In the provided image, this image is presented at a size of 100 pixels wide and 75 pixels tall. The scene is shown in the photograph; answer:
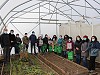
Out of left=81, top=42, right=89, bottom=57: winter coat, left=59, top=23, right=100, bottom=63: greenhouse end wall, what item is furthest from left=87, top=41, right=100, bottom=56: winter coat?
left=59, top=23, right=100, bottom=63: greenhouse end wall

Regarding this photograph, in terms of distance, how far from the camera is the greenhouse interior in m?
9.17

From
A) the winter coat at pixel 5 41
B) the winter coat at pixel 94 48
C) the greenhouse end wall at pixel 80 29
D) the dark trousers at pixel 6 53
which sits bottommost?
the dark trousers at pixel 6 53

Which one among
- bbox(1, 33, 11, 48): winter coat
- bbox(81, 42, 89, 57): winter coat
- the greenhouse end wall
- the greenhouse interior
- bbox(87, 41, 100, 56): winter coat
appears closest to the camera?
bbox(87, 41, 100, 56): winter coat

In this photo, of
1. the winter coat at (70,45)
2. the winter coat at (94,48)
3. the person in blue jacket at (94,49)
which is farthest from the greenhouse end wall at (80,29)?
the winter coat at (94,48)

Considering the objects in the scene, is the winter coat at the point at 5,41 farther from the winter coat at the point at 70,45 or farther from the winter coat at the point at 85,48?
the winter coat at the point at 85,48

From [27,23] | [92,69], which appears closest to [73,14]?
[27,23]

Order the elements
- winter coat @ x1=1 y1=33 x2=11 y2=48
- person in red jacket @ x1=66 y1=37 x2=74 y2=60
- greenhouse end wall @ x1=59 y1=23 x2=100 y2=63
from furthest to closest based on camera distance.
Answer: person in red jacket @ x1=66 y1=37 x2=74 y2=60, greenhouse end wall @ x1=59 y1=23 x2=100 y2=63, winter coat @ x1=1 y1=33 x2=11 y2=48

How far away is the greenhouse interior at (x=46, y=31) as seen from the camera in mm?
9172

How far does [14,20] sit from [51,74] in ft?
29.7

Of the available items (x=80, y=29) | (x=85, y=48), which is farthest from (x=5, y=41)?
(x=80, y=29)

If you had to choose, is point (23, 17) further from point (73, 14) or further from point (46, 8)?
point (73, 14)

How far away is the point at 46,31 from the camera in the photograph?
16188 mm

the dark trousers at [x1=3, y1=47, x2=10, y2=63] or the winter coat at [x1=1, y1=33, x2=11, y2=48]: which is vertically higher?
the winter coat at [x1=1, y1=33, x2=11, y2=48]

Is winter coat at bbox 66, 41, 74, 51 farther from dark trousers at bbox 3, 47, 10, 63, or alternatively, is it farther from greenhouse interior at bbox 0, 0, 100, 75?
dark trousers at bbox 3, 47, 10, 63
